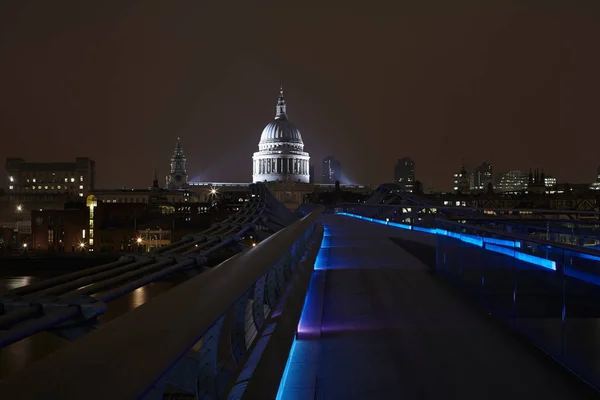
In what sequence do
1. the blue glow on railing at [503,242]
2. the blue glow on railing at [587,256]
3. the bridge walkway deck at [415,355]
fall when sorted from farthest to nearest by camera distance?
the blue glow on railing at [503,242] → the blue glow on railing at [587,256] → the bridge walkway deck at [415,355]

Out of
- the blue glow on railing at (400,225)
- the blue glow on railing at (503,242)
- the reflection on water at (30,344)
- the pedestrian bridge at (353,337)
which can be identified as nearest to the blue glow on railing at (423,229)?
the blue glow on railing at (400,225)

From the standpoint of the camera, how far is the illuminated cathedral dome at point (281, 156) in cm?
16888

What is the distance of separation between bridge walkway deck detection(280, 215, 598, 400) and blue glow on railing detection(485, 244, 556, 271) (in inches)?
29.7

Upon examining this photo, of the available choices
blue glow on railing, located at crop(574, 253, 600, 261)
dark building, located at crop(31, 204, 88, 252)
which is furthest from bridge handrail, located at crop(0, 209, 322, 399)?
dark building, located at crop(31, 204, 88, 252)

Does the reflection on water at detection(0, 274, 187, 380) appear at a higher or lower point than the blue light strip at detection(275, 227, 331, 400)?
lower

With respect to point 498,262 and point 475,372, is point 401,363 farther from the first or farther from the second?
point 498,262

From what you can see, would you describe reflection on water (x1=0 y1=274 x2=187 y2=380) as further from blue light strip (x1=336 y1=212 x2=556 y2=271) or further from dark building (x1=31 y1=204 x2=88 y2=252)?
dark building (x1=31 y1=204 x2=88 y2=252)

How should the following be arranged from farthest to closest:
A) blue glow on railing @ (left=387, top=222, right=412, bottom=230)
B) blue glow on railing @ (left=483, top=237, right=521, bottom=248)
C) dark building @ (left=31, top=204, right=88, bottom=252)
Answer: dark building @ (left=31, top=204, right=88, bottom=252)
blue glow on railing @ (left=387, top=222, right=412, bottom=230)
blue glow on railing @ (left=483, top=237, right=521, bottom=248)

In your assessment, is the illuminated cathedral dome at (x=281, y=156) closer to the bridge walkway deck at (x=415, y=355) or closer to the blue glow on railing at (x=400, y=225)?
the blue glow on railing at (x=400, y=225)

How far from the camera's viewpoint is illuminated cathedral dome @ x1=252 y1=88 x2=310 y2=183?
554ft

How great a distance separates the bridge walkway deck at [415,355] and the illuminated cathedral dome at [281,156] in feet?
521

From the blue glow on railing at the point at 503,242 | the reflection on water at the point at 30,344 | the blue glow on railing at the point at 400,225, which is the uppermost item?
the blue glow on railing at the point at 503,242

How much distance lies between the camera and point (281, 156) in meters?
169

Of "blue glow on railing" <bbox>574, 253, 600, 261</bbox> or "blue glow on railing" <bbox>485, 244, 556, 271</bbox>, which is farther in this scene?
"blue glow on railing" <bbox>485, 244, 556, 271</bbox>
